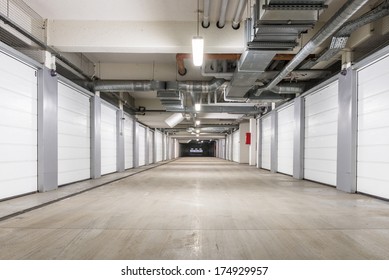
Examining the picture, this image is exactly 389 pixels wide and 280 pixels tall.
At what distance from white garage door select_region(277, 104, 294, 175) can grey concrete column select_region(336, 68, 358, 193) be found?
3641 mm

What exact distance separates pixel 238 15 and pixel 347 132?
142 inches

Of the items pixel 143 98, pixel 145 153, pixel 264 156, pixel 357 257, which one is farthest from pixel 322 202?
pixel 145 153

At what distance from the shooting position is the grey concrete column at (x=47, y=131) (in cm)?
605

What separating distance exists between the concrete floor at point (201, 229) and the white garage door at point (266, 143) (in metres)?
8.25

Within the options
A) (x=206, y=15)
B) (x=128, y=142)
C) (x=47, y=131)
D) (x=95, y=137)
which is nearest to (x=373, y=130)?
(x=206, y=15)

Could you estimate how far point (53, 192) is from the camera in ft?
19.8

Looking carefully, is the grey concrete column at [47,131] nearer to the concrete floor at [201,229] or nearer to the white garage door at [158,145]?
the concrete floor at [201,229]

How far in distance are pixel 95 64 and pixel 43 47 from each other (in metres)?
3.24

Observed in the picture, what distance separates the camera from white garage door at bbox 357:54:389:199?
5348 mm

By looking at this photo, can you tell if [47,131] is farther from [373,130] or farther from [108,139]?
[373,130]

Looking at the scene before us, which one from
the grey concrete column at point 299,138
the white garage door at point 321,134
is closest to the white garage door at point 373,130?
the white garage door at point 321,134

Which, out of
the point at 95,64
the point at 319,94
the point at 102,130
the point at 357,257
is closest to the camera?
the point at 357,257

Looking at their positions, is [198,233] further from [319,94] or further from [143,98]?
[143,98]

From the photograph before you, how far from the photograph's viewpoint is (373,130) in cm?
568
